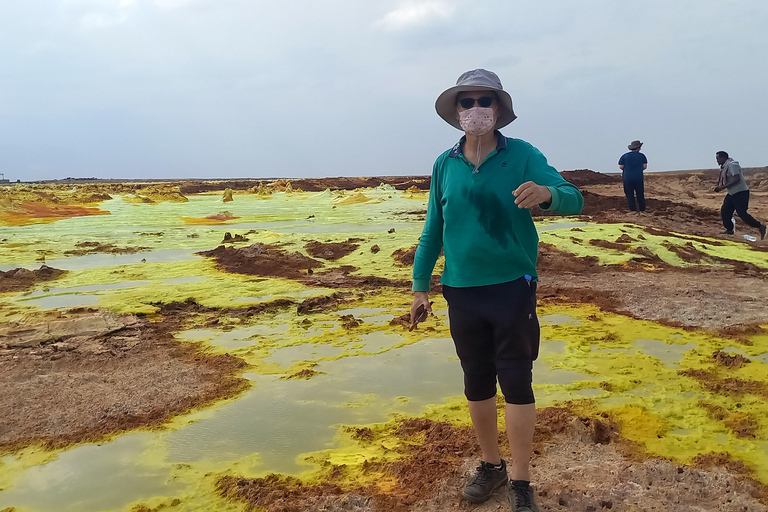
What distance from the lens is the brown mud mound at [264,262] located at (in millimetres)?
8227

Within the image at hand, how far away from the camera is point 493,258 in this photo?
2.18m

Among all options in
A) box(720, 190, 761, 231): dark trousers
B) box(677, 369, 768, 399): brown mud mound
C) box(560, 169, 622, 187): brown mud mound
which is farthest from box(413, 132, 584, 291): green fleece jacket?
box(560, 169, 622, 187): brown mud mound

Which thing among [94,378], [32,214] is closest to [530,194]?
[94,378]

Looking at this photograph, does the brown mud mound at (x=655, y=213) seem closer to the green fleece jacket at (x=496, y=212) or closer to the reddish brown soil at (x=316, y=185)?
the green fleece jacket at (x=496, y=212)

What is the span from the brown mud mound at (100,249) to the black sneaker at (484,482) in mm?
9583

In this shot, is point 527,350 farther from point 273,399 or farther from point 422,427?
point 273,399

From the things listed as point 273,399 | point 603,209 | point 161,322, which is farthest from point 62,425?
point 603,209

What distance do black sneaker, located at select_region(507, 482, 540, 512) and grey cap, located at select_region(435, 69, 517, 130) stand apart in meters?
1.36

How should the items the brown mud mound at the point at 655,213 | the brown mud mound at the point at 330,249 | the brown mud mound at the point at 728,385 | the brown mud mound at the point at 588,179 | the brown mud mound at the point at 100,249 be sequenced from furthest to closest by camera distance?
1. the brown mud mound at the point at 588,179
2. the brown mud mound at the point at 655,213
3. the brown mud mound at the point at 100,249
4. the brown mud mound at the point at 330,249
5. the brown mud mound at the point at 728,385

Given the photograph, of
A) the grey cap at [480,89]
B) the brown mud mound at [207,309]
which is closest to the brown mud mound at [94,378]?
the brown mud mound at [207,309]

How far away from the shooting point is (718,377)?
12.0ft

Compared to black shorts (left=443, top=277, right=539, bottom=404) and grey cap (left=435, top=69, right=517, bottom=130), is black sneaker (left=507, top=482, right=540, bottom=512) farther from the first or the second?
grey cap (left=435, top=69, right=517, bottom=130)

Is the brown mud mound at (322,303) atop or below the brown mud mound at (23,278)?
below

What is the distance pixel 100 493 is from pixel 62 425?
0.85m
